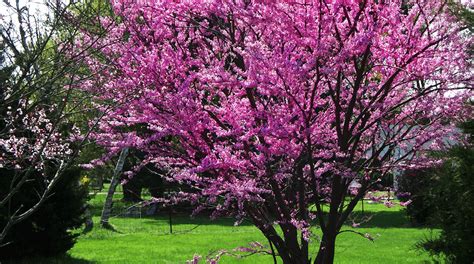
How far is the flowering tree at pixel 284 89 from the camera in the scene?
14.7ft

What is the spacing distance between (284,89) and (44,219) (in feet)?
24.7

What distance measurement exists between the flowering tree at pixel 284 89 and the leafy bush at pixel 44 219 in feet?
16.2

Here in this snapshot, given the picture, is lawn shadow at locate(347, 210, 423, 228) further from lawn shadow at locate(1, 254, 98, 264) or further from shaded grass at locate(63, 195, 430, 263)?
lawn shadow at locate(1, 254, 98, 264)

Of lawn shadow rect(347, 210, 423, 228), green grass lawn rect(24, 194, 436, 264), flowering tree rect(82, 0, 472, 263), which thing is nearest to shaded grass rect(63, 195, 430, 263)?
green grass lawn rect(24, 194, 436, 264)

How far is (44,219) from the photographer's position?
10422 millimetres

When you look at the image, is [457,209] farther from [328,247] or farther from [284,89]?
[284,89]

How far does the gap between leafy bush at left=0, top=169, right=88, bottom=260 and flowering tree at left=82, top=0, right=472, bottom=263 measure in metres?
4.93

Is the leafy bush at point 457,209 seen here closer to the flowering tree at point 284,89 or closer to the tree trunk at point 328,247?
the flowering tree at point 284,89

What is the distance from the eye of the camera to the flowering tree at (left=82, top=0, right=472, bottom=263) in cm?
449

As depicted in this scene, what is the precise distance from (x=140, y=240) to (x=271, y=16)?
34.6ft

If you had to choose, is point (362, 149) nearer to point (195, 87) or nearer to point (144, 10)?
point (195, 87)

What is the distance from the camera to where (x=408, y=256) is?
11.2m

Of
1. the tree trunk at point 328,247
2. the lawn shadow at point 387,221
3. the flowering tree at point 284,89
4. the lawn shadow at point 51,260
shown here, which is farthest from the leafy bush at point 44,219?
the lawn shadow at point 387,221

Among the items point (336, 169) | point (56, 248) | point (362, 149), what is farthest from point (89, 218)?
point (336, 169)
